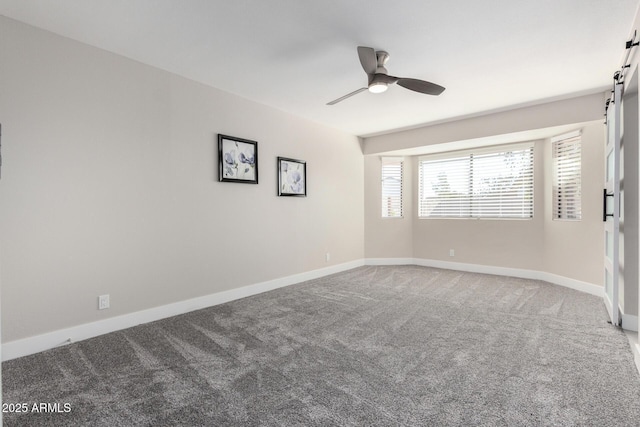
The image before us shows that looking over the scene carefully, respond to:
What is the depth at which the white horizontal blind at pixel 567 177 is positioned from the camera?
4.46 metres

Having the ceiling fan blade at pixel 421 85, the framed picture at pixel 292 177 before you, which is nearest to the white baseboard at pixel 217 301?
the framed picture at pixel 292 177

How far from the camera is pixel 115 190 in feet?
10.0

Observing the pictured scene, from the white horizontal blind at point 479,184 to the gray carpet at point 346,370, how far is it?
2.12 meters

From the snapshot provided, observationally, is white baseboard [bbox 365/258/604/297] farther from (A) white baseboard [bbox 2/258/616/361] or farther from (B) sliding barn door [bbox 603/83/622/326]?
(B) sliding barn door [bbox 603/83/622/326]

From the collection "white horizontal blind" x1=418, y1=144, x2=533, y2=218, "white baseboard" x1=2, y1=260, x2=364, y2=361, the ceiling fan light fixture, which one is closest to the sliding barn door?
"white horizontal blind" x1=418, y1=144, x2=533, y2=218

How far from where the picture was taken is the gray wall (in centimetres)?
255

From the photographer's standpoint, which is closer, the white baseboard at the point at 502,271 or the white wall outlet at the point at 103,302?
the white wall outlet at the point at 103,302

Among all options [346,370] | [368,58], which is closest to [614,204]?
[368,58]

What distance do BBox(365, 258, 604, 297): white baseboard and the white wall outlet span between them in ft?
14.1

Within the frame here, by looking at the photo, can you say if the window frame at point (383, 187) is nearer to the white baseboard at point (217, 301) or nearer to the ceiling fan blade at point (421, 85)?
the white baseboard at point (217, 301)

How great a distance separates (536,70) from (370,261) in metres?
3.93

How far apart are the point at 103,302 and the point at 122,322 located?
0.86 feet

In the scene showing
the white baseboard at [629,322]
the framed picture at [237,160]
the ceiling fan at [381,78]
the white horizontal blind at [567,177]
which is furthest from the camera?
the white horizontal blind at [567,177]

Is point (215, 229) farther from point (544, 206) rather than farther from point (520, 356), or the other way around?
point (544, 206)
